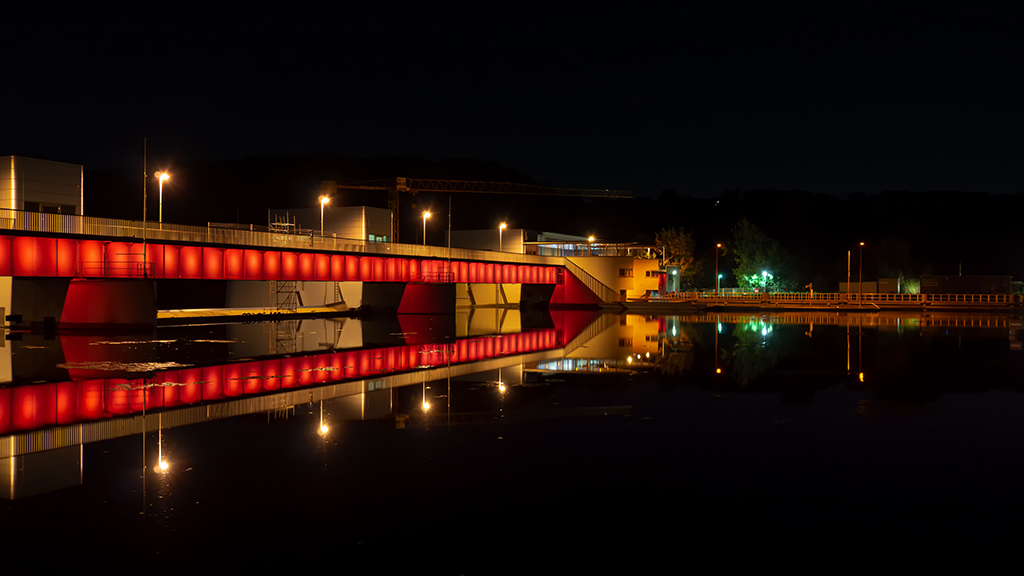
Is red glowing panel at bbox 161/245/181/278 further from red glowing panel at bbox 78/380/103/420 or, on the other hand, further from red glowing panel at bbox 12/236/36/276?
red glowing panel at bbox 78/380/103/420

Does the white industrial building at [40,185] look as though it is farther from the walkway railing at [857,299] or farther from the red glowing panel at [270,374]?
the walkway railing at [857,299]

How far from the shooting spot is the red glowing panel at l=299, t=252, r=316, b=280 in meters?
49.1

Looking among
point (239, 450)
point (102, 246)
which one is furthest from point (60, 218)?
point (239, 450)

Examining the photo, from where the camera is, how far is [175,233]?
40219 mm

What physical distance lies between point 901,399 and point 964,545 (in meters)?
10.5

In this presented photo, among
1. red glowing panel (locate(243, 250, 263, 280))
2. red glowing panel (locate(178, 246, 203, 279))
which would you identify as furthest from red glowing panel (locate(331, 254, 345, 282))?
red glowing panel (locate(178, 246, 203, 279))

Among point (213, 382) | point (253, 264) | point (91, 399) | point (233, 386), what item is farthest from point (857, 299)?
point (91, 399)

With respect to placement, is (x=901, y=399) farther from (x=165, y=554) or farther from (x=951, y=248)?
(x=951, y=248)

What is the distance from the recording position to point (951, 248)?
17012 centimetres

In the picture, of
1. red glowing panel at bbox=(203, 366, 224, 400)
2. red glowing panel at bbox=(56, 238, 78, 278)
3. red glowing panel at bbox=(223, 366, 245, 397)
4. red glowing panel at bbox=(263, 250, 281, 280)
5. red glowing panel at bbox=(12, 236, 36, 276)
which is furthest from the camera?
red glowing panel at bbox=(263, 250, 281, 280)

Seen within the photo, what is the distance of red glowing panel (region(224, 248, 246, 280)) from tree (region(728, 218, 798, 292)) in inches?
3378

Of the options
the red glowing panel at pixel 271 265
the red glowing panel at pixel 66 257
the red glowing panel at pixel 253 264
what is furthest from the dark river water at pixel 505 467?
the red glowing panel at pixel 271 265

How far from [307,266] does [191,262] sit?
8.91 meters

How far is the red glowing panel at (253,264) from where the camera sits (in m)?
45.4
